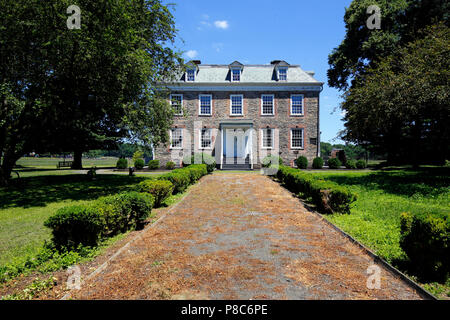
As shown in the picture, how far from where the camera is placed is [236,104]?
25.5 m

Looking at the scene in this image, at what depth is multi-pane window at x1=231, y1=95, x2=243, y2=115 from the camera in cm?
2545

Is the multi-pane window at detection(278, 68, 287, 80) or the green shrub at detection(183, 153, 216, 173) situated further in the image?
the multi-pane window at detection(278, 68, 287, 80)

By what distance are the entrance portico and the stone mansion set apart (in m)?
0.11

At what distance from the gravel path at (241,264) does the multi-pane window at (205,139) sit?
59.6ft

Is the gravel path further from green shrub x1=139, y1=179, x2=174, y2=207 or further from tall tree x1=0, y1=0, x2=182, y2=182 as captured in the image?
tall tree x1=0, y1=0, x2=182, y2=182

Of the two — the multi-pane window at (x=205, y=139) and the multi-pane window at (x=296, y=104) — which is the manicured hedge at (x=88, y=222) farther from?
the multi-pane window at (x=296, y=104)

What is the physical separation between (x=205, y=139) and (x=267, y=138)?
668 cm

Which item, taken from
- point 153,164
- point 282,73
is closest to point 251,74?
point 282,73

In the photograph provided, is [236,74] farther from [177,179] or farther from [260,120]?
[177,179]

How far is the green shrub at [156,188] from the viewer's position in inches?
313

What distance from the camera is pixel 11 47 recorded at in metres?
10.5

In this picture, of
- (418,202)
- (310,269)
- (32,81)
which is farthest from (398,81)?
(32,81)

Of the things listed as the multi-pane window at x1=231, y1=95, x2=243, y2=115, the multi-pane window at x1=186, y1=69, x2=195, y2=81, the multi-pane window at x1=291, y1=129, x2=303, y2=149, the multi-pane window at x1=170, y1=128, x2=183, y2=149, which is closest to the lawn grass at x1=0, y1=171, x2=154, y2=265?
the multi-pane window at x1=170, y1=128, x2=183, y2=149
